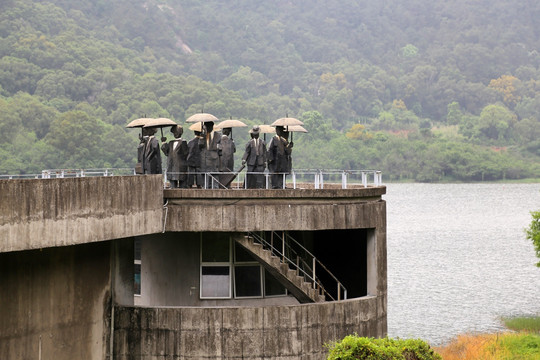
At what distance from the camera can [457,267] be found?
65.9 m

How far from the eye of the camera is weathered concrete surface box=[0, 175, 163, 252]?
57.5 ft

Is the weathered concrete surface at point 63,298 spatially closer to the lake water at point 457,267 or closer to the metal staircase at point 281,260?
the metal staircase at point 281,260

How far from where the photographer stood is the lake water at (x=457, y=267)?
4703cm

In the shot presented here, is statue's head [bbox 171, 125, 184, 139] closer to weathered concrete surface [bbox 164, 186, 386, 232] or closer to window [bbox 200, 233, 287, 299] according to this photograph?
window [bbox 200, 233, 287, 299]

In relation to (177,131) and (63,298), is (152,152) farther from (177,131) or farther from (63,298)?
(63,298)

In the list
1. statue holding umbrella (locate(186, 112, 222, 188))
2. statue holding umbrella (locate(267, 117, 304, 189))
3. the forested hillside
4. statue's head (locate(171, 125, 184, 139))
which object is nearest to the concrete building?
statue holding umbrella (locate(267, 117, 304, 189))

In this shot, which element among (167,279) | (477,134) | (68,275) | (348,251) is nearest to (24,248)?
(68,275)

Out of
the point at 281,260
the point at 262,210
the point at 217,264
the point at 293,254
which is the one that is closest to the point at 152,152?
the point at 217,264

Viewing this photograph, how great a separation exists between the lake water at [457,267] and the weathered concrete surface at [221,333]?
676 inches

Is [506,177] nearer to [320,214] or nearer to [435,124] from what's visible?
[435,124]

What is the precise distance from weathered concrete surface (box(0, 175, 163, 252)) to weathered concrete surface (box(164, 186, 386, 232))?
68 cm

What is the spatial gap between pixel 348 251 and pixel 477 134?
469 feet

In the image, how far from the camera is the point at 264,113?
14850cm

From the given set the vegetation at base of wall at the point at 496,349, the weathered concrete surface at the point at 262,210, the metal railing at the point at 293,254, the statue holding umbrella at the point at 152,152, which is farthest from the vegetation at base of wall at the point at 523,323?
the statue holding umbrella at the point at 152,152
